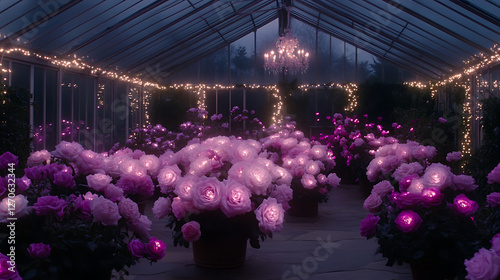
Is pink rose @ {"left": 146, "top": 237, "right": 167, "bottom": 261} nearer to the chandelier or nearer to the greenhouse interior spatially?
the greenhouse interior

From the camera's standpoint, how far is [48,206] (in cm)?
226

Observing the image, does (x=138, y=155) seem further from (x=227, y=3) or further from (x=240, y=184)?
(x=227, y=3)

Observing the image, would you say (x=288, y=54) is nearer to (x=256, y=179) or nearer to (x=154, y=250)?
(x=256, y=179)

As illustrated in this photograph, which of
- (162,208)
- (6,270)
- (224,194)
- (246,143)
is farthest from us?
(246,143)

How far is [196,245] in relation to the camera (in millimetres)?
3830

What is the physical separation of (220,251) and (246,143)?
86cm

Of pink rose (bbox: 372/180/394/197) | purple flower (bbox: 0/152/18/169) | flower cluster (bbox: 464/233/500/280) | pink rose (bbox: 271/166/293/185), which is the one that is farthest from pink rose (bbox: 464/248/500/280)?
pink rose (bbox: 271/166/293/185)

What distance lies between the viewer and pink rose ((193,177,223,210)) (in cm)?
333

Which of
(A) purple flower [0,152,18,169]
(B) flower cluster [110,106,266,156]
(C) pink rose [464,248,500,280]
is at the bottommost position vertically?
(C) pink rose [464,248,500,280]

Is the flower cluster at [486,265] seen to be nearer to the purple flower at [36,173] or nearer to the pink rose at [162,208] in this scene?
the purple flower at [36,173]

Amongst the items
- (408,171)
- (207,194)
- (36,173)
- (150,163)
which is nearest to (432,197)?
(408,171)

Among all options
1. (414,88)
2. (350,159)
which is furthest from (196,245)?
(414,88)

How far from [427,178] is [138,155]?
11.0 ft

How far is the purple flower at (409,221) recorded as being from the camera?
Result: 3065 mm
